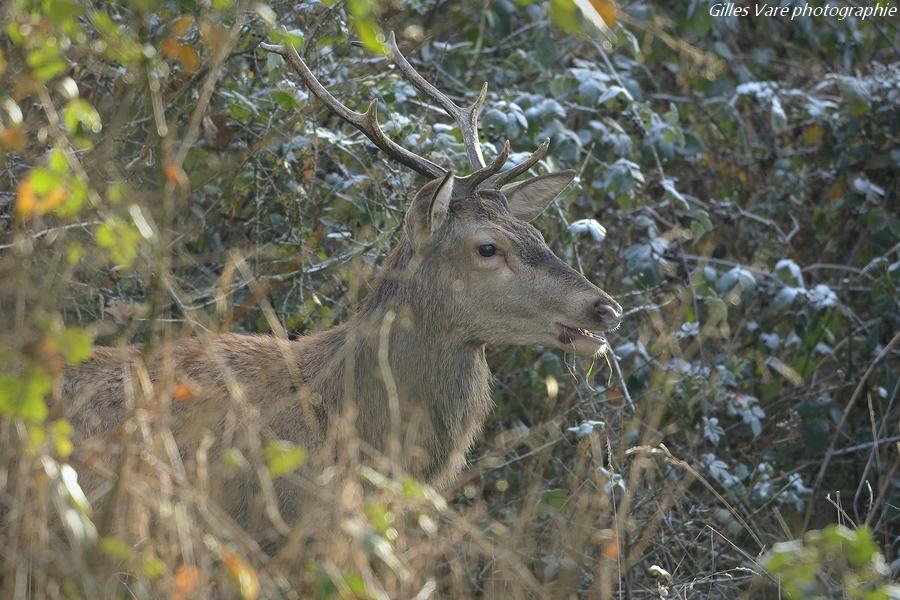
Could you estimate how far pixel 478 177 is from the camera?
5.36 metres

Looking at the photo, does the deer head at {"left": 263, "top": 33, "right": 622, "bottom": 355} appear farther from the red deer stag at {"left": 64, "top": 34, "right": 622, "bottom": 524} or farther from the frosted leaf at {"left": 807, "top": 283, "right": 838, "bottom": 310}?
the frosted leaf at {"left": 807, "top": 283, "right": 838, "bottom": 310}

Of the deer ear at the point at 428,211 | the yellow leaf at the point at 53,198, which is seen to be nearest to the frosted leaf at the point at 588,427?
the deer ear at the point at 428,211

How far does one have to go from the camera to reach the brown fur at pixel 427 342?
5129 mm

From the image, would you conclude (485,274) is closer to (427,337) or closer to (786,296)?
(427,337)

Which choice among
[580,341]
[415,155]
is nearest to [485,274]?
[580,341]

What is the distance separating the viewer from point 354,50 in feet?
24.2

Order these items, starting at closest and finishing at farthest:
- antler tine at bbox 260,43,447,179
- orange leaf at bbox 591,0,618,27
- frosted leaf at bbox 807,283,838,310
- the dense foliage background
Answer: orange leaf at bbox 591,0,618,27
the dense foliage background
antler tine at bbox 260,43,447,179
frosted leaf at bbox 807,283,838,310

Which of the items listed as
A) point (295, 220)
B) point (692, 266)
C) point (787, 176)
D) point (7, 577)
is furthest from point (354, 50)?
point (7, 577)

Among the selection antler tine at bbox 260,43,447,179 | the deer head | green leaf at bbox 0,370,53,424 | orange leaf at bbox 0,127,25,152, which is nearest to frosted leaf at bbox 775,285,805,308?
the deer head

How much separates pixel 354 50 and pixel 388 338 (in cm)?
268

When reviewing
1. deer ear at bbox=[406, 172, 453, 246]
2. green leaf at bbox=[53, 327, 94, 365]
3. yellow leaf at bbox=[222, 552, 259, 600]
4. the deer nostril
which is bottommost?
the deer nostril

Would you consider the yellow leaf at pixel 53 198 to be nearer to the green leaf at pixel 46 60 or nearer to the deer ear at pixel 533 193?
the green leaf at pixel 46 60

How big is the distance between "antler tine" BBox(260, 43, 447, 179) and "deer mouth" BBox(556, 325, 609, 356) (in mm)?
944

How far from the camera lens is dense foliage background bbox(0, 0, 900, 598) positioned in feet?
15.4
